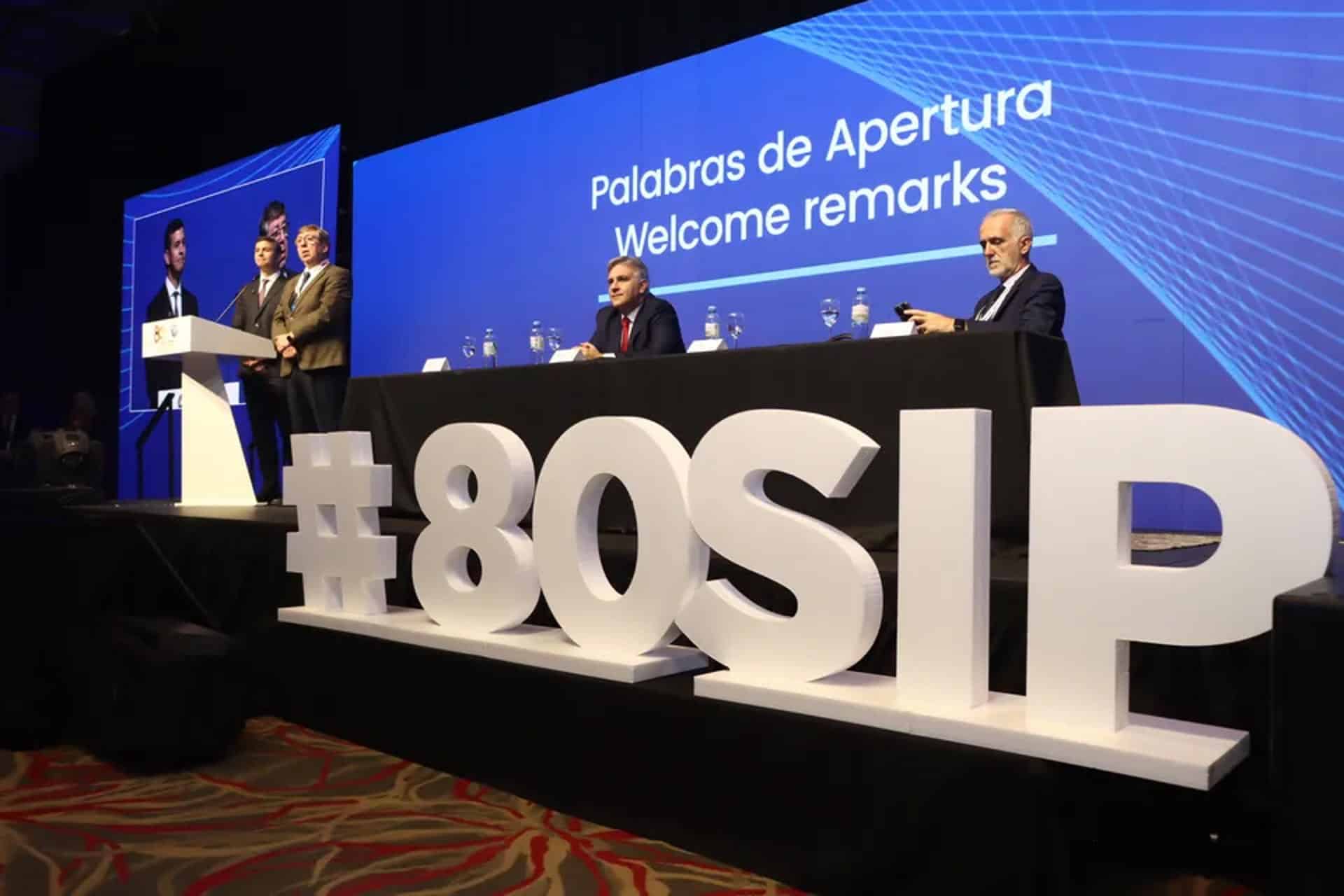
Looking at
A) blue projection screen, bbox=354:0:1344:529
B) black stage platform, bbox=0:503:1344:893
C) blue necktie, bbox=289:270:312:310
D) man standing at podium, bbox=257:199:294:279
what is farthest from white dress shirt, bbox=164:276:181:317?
black stage platform, bbox=0:503:1344:893

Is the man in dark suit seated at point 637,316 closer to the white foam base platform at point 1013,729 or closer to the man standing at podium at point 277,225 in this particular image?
the white foam base platform at point 1013,729

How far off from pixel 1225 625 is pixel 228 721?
2048 millimetres

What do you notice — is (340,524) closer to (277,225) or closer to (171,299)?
(277,225)

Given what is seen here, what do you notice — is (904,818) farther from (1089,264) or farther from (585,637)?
(1089,264)

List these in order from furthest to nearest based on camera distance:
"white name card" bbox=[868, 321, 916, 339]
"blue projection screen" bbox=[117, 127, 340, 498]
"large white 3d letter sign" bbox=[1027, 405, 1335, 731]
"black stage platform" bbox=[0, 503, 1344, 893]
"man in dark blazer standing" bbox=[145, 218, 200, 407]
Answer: "man in dark blazer standing" bbox=[145, 218, 200, 407], "blue projection screen" bbox=[117, 127, 340, 498], "white name card" bbox=[868, 321, 916, 339], "black stage platform" bbox=[0, 503, 1344, 893], "large white 3d letter sign" bbox=[1027, 405, 1335, 731]

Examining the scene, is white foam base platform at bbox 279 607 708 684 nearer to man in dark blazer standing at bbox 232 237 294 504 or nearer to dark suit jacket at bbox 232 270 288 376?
man in dark blazer standing at bbox 232 237 294 504

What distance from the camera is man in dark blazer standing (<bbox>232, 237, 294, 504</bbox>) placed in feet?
13.3

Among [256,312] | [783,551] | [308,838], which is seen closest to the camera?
[783,551]

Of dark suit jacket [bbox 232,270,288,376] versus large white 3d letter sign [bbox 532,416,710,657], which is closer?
large white 3d letter sign [bbox 532,416,710,657]

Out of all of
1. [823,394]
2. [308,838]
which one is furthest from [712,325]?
[308,838]

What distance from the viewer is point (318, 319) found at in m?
4.56

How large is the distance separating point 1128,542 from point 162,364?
759 centimetres

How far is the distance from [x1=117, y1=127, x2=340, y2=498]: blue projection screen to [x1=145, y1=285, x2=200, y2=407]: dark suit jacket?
1.8 inches

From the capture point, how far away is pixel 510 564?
1963 mm
